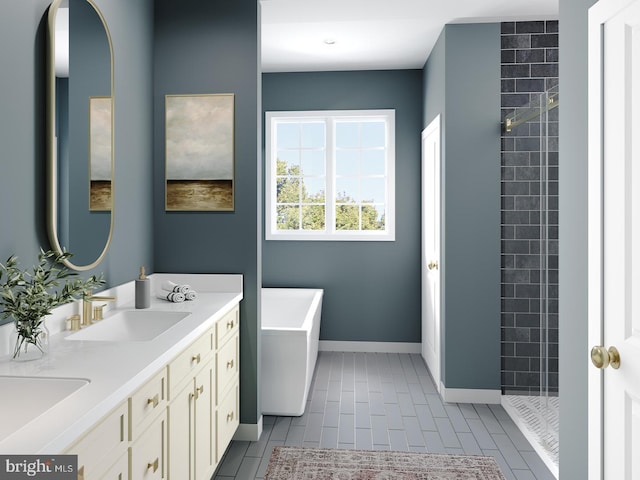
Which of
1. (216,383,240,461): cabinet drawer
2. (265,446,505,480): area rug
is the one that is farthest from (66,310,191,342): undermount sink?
(265,446,505,480): area rug

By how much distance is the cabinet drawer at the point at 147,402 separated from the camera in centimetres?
144

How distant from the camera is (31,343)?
161 cm

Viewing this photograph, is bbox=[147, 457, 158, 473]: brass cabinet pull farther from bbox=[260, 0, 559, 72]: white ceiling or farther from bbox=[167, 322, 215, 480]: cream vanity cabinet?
bbox=[260, 0, 559, 72]: white ceiling

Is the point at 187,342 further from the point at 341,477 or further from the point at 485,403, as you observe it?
the point at 485,403

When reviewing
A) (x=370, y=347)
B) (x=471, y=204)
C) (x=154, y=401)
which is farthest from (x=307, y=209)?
(x=154, y=401)

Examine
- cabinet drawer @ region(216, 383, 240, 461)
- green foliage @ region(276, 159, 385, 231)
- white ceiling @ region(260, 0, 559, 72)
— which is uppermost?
white ceiling @ region(260, 0, 559, 72)

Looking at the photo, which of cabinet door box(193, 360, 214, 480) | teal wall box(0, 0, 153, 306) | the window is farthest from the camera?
the window

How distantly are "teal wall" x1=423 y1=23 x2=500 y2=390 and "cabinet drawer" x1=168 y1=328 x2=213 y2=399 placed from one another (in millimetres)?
2070

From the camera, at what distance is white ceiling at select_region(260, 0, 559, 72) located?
3338mm

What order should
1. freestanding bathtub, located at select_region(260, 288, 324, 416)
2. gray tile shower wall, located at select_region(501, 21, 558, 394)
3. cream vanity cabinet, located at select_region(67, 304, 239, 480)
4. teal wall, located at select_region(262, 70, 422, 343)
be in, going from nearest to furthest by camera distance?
cream vanity cabinet, located at select_region(67, 304, 239, 480)
freestanding bathtub, located at select_region(260, 288, 324, 416)
gray tile shower wall, located at select_region(501, 21, 558, 394)
teal wall, located at select_region(262, 70, 422, 343)

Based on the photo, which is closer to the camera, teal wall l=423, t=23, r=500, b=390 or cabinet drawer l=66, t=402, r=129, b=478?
cabinet drawer l=66, t=402, r=129, b=478
